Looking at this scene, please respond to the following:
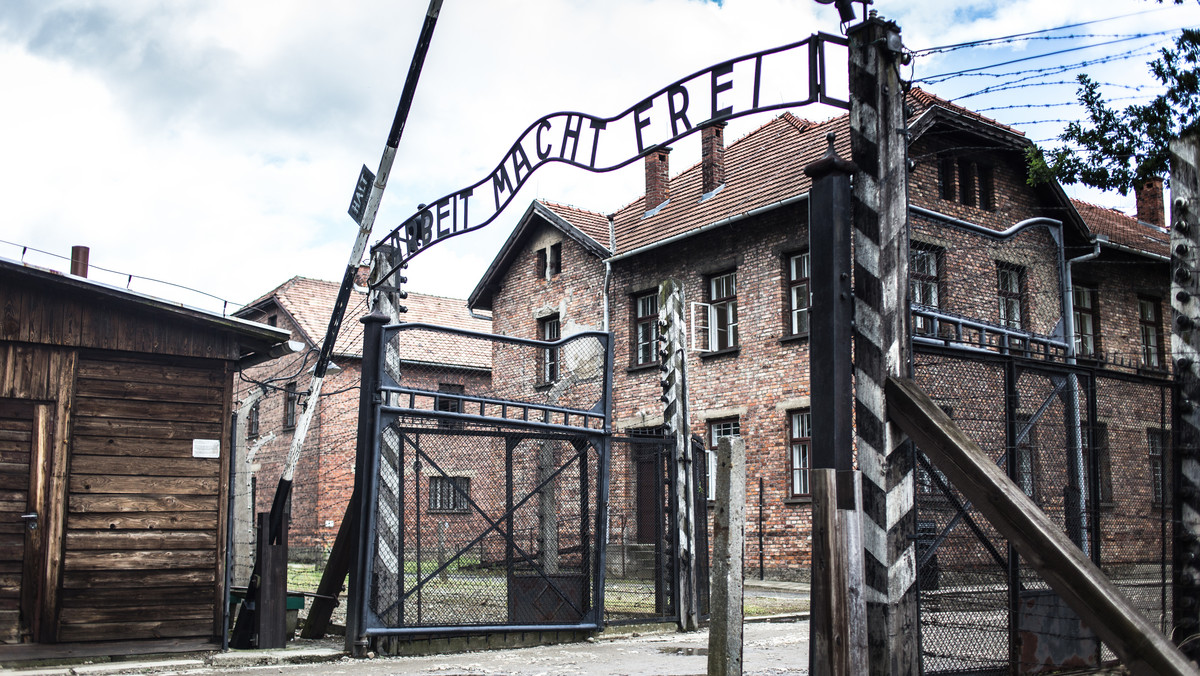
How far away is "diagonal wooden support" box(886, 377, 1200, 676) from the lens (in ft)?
14.0

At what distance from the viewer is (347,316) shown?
32562 mm

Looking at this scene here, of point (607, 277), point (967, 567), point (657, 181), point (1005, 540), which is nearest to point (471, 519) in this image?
point (967, 567)

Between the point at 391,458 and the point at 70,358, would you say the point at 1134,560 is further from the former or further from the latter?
the point at 70,358

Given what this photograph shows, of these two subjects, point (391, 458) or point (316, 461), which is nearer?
point (391, 458)

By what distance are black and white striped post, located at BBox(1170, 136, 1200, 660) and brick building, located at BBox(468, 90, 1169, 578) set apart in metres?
8.10

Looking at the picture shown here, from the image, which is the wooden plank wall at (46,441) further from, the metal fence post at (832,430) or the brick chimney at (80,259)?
the metal fence post at (832,430)

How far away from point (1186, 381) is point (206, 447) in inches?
339

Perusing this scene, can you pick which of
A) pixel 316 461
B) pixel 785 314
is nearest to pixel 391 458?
pixel 785 314

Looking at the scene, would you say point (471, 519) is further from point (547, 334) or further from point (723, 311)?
point (547, 334)

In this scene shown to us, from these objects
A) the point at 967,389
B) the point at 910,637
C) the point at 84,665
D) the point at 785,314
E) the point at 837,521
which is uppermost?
the point at 785,314

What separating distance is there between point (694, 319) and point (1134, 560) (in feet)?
47.8

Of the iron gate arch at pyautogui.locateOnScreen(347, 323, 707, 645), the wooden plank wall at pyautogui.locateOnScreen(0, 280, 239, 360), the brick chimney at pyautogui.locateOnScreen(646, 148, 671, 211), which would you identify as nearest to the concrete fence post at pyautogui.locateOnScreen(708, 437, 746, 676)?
the iron gate arch at pyautogui.locateOnScreen(347, 323, 707, 645)

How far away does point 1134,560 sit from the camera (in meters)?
8.12

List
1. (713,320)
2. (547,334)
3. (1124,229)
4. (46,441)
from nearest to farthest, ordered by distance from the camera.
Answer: (46,441) < (713,320) < (1124,229) < (547,334)
